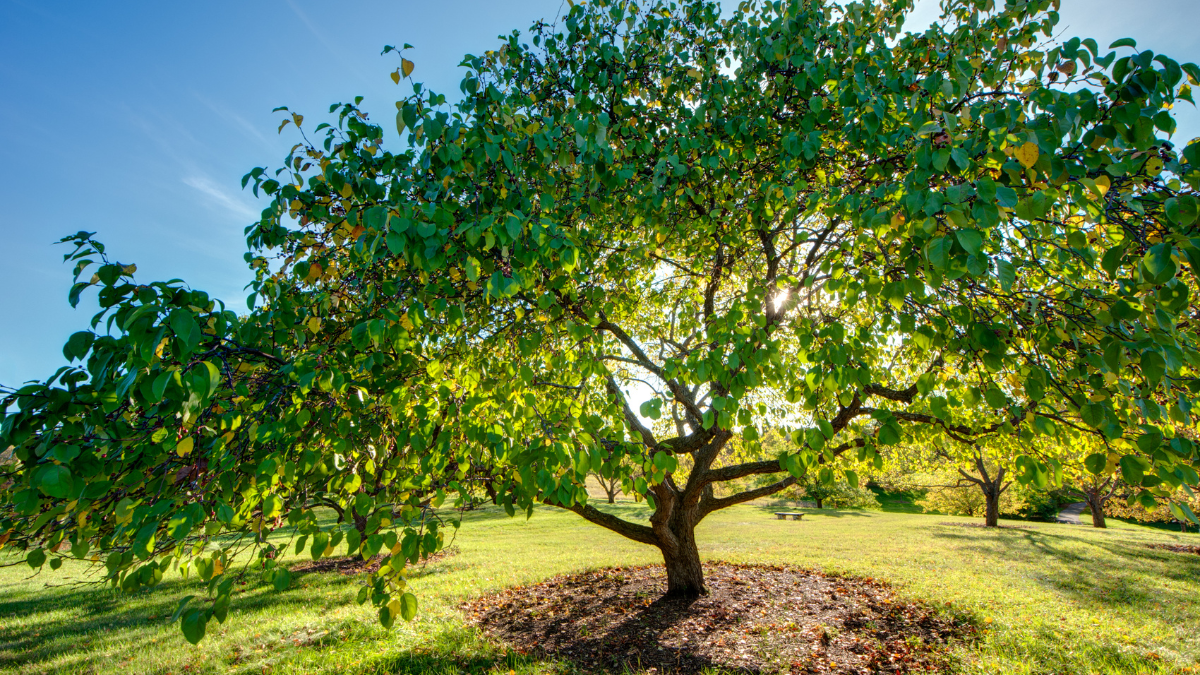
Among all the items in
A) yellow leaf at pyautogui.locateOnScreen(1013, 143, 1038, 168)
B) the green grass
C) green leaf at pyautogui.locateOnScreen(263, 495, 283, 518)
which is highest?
yellow leaf at pyautogui.locateOnScreen(1013, 143, 1038, 168)

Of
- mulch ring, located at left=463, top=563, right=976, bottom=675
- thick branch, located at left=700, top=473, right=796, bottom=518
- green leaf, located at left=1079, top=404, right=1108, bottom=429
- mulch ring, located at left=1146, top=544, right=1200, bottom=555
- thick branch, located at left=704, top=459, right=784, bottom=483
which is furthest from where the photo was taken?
mulch ring, located at left=1146, top=544, right=1200, bottom=555

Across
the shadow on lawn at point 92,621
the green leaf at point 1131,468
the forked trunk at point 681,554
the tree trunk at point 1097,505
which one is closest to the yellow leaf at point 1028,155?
the green leaf at point 1131,468

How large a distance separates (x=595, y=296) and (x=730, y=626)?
6879 mm

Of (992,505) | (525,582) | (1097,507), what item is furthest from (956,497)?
(525,582)

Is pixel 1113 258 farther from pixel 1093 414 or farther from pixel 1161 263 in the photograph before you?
pixel 1093 414

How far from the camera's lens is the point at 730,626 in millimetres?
8594

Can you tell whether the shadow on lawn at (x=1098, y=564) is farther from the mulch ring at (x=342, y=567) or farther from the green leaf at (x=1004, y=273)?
the mulch ring at (x=342, y=567)

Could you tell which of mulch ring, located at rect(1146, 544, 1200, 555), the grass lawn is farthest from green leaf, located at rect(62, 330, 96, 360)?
mulch ring, located at rect(1146, 544, 1200, 555)

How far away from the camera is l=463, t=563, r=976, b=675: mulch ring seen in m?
7.18

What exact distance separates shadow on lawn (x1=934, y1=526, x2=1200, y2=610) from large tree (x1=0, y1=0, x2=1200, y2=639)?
30.9ft

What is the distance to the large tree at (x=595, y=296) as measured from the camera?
264cm

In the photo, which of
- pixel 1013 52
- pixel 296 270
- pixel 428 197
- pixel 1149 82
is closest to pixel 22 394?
pixel 296 270

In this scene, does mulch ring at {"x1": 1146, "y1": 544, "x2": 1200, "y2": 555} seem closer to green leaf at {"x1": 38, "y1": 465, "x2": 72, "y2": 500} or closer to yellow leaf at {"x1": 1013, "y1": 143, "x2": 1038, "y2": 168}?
yellow leaf at {"x1": 1013, "y1": 143, "x2": 1038, "y2": 168}

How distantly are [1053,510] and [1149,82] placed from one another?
5531 cm
